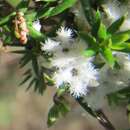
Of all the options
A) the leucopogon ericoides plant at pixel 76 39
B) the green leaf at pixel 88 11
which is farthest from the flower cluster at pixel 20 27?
the green leaf at pixel 88 11

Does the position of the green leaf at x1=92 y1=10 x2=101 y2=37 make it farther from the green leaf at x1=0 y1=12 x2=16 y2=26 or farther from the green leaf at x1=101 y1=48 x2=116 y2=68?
the green leaf at x1=0 y1=12 x2=16 y2=26

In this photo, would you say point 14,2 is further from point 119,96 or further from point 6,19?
point 119,96

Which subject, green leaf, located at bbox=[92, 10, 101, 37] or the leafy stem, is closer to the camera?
green leaf, located at bbox=[92, 10, 101, 37]

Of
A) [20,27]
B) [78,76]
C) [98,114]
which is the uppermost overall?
[20,27]

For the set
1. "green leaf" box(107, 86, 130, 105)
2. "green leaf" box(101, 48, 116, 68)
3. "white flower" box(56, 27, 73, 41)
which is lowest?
"green leaf" box(107, 86, 130, 105)

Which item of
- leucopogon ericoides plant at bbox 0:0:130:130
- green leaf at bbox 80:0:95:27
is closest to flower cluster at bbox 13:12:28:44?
leucopogon ericoides plant at bbox 0:0:130:130

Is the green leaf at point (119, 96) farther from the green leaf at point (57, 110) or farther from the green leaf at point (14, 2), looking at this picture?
the green leaf at point (14, 2)

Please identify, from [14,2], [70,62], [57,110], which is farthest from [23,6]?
[57,110]
